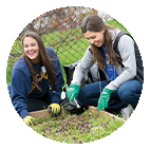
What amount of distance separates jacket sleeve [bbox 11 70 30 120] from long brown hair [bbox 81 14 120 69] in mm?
703

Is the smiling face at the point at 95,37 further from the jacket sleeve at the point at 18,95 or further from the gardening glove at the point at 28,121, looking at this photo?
the gardening glove at the point at 28,121

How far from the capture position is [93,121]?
162 centimetres

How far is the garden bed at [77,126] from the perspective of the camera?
4.55ft

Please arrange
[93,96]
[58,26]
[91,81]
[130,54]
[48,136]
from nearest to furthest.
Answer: [130,54] → [48,136] → [58,26] → [93,96] → [91,81]

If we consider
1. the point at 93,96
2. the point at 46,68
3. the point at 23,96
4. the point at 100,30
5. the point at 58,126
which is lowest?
the point at 58,126

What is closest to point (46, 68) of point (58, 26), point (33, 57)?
point (33, 57)

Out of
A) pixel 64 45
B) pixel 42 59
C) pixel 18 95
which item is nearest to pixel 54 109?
pixel 18 95

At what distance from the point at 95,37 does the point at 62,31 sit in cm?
45

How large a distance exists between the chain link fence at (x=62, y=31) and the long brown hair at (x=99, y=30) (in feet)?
0.41

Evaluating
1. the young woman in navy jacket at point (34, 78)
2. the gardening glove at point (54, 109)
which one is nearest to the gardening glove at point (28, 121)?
the young woman in navy jacket at point (34, 78)

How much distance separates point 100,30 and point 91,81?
75cm

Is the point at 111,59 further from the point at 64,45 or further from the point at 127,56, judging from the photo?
the point at 64,45

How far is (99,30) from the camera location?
4.51 feet

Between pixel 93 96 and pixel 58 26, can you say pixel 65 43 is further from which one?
pixel 93 96
